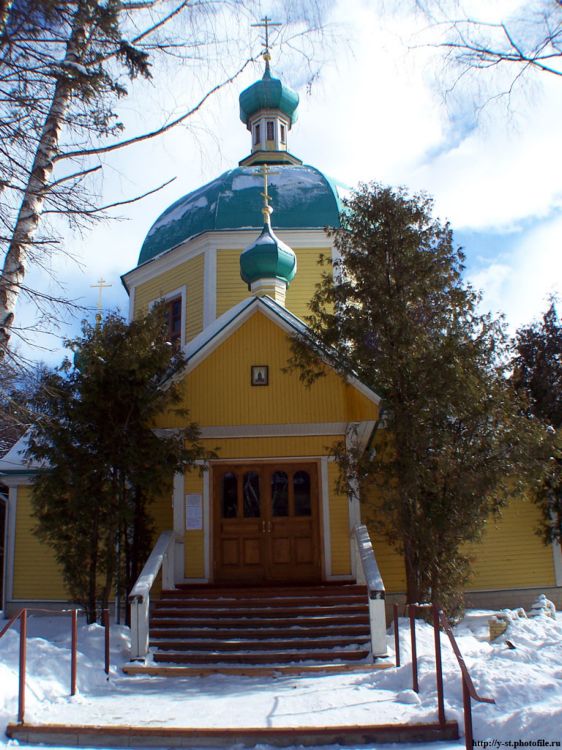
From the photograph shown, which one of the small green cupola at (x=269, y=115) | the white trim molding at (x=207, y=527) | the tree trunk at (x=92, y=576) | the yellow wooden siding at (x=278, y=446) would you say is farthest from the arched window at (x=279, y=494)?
the small green cupola at (x=269, y=115)

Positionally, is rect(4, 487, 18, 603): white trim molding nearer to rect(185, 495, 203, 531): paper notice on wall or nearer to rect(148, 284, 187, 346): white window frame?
rect(185, 495, 203, 531): paper notice on wall

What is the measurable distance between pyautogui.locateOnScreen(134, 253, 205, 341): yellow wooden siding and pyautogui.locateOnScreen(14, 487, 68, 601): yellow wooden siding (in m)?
4.93

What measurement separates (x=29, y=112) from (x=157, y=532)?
780 centimetres

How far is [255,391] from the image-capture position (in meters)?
10.8

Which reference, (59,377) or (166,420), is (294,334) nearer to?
(166,420)

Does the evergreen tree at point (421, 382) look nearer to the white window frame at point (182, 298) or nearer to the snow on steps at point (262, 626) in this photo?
the snow on steps at point (262, 626)

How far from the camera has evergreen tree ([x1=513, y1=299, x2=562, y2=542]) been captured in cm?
1285

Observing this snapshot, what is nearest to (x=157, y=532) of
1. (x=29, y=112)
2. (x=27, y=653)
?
(x=27, y=653)

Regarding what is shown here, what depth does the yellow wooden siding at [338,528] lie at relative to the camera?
A: 10594mm

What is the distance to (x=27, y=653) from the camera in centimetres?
700

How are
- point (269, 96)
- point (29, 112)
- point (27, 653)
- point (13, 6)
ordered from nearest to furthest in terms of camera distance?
point (13, 6), point (29, 112), point (27, 653), point (269, 96)

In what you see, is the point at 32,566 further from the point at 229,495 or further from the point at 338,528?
the point at 338,528

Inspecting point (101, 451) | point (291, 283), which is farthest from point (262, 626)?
point (291, 283)

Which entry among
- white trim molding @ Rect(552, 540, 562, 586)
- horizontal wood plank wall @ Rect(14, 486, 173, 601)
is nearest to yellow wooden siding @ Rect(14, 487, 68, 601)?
horizontal wood plank wall @ Rect(14, 486, 173, 601)
